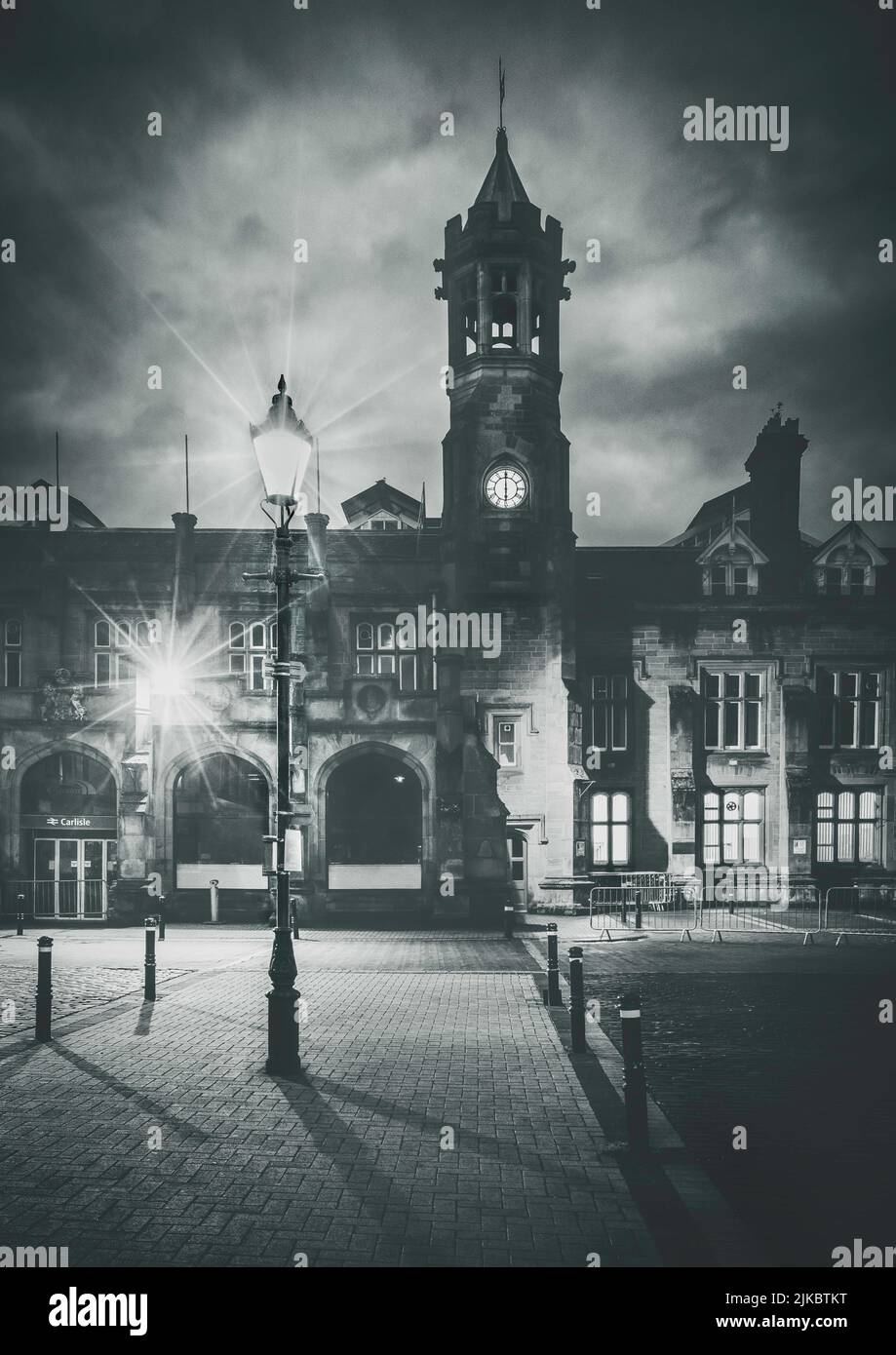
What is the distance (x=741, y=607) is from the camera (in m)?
24.3

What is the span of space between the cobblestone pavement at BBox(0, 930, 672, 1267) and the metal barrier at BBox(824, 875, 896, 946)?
12094 mm

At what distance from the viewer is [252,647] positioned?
23.1m

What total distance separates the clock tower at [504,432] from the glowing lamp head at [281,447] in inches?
564

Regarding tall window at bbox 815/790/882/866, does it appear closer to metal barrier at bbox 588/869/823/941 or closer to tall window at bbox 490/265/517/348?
metal barrier at bbox 588/869/823/941

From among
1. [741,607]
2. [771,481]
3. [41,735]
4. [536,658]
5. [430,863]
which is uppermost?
[771,481]

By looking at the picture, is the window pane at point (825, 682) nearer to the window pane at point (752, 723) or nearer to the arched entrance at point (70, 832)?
the window pane at point (752, 723)

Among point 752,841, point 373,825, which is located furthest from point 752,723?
point 373,825

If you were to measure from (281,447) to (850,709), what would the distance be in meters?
21.8


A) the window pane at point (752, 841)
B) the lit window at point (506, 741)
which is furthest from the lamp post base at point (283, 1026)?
the window pane at point (752, 841)

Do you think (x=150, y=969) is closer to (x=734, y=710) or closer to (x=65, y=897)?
(x=65, y=897)

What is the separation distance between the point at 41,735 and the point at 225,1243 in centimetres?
1972

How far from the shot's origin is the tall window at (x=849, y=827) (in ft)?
80.3
